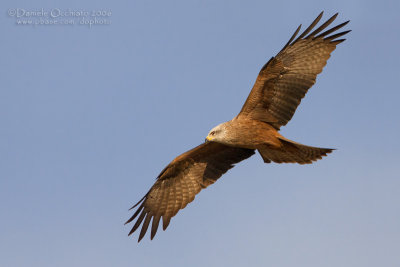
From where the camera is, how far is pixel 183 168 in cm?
1177

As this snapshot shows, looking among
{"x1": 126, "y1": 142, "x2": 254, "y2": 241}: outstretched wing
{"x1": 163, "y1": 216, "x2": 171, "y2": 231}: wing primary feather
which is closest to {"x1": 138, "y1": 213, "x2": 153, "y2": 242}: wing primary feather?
{"x1": 126, "y1": 142, "x2": 254, "y2": 241}: outstretched wing

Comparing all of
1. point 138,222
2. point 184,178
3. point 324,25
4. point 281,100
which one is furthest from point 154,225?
point 324,25

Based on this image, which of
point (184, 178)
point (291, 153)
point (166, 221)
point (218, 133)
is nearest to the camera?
point (218, 133)

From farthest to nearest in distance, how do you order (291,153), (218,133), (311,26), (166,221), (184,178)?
(184,178) → (166,221) → (311,26) → (291,153) → (218,133)

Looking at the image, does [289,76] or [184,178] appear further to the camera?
[184,178]

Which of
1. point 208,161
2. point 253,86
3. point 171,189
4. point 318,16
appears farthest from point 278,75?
point 171,189

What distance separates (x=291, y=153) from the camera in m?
10.4

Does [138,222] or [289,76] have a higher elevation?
[289,76]

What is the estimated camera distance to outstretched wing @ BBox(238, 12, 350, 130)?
10.3m

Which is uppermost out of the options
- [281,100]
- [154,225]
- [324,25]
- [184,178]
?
[324,25]

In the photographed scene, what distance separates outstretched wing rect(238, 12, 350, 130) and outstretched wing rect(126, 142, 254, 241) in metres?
1.30

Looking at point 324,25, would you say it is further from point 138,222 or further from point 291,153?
point 138,222

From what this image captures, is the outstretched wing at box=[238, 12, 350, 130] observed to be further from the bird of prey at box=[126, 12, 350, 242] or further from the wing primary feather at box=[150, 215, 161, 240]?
the wing primary feather at box=[150, 215, 161, 240]

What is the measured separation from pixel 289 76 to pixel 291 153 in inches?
52.7
